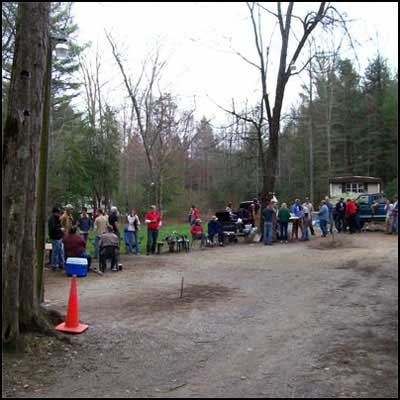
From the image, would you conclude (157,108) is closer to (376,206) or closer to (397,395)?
(376,206)

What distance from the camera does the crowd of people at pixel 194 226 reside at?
1239cm

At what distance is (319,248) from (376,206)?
5.66 metres

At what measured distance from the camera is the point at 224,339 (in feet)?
21.3

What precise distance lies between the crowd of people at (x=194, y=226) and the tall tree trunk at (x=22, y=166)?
5.70m

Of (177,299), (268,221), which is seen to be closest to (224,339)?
(177,299)

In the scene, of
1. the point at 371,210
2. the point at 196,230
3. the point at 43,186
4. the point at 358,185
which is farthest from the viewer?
the point at 358,185

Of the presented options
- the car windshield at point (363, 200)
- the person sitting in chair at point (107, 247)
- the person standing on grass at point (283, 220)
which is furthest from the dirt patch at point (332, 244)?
the person sitting in chair at point (107, 247)

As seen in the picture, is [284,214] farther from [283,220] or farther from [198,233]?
[198,233]

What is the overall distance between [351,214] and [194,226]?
6637 millimetres

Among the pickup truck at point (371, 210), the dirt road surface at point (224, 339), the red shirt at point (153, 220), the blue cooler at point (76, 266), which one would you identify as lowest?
the dirt road surface at point (224, 339)

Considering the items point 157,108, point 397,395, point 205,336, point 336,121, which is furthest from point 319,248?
point 336,121

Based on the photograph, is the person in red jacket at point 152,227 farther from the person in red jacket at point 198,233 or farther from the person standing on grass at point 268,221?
the person standing on grass at point 268,221

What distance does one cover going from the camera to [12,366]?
17.2 feet

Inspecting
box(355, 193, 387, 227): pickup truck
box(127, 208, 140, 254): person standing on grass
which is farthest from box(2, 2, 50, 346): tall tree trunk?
box(355, 193, 387, 227): pickup truck
